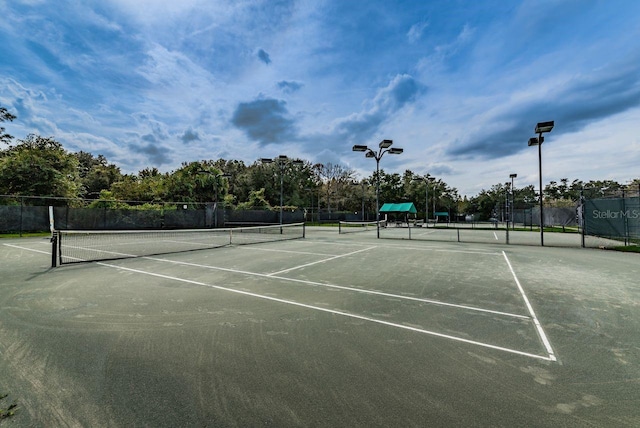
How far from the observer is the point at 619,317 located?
4.89 meters

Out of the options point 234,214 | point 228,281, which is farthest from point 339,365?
point 234,214

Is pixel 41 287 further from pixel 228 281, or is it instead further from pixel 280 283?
pixel 280 283

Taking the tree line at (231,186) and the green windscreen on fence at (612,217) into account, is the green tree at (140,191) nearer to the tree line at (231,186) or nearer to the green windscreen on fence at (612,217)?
the tree line at (231,186)

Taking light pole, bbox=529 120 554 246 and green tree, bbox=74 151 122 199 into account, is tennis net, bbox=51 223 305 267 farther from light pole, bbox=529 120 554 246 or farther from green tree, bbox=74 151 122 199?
green tree, bbox=74 151 122 199

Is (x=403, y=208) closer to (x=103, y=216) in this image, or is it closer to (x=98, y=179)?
(x=103, y=216)

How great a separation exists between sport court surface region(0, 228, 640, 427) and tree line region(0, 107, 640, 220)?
6357 millimetres

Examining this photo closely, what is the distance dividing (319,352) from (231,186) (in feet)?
206

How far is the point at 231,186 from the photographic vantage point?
A: 62781mm

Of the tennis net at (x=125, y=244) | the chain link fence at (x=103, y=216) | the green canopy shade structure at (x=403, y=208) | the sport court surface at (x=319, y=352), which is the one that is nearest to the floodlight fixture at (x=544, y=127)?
the sport court surface at (x=319, y=352)

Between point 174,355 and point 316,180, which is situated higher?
point 316,180

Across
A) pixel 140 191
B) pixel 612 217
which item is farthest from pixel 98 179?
pixel 612 217

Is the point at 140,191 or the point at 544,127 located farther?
the point at 140,191

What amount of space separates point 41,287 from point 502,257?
14890mm

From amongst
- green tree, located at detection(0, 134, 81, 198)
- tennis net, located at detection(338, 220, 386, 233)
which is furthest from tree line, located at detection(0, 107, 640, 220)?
tennis net, located at detection(338, 220, 386, 233)
